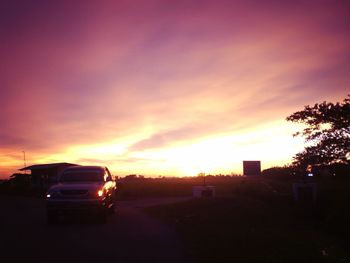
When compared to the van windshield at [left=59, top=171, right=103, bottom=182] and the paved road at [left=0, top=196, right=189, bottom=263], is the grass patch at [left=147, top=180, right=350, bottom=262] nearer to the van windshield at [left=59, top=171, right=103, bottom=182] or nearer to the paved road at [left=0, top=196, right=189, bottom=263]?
the paved road at [left=0, top=196, right=189, bottom=263]

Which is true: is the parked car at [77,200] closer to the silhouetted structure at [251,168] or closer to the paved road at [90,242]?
the paved road at [90,242]

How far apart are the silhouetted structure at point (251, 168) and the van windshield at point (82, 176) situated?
924 inches

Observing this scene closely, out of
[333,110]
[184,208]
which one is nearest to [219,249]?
[184,208]

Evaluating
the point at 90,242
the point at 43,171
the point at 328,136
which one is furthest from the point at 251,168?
the point at 43,171

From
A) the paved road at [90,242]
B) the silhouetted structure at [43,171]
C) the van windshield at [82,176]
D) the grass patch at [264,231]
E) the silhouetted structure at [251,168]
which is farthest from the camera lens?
the silhouetted structure at [43,171]

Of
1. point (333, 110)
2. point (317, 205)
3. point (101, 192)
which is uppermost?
point (333, 110)

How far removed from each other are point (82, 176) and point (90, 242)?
6.21 meters

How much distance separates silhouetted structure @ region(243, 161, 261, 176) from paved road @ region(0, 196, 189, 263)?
24242mm

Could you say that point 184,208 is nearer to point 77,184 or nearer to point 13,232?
point 77,184

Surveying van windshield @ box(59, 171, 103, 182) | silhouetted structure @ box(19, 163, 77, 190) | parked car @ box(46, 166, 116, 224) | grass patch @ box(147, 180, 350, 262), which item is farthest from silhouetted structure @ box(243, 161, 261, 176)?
silhouetted structure @ box(19, 163, 77, 190)

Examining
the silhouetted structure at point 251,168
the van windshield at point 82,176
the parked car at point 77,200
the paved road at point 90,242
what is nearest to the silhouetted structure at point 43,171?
the silhouetted structure at point 251,168

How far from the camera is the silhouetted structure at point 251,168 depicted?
39.1m

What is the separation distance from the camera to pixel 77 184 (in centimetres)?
1573

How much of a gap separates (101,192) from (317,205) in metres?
14.8
